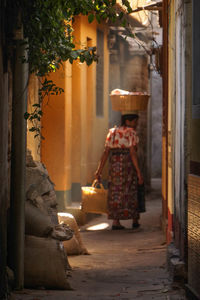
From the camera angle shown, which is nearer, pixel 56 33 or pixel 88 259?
pixel 56 33

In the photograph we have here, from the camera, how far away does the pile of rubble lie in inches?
203

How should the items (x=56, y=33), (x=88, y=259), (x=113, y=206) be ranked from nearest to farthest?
(x=56, y=33) → (x=88, y=259) → (x=113, y=206)

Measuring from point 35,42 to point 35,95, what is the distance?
2.80m

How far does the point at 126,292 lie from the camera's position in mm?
5355

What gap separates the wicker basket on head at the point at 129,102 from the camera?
406 inches

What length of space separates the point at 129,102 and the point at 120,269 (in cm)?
430

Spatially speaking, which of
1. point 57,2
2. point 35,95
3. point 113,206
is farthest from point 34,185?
point 113,206

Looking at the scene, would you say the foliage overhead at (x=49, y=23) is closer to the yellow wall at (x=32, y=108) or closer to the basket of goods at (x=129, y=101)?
the yellow wall at (x=32, y=108)

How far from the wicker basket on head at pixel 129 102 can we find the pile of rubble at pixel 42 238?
13.7 feet

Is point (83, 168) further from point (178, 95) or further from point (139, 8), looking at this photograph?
point (178, 95)

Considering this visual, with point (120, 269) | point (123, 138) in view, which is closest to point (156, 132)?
point (123, 138)

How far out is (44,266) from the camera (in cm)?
514

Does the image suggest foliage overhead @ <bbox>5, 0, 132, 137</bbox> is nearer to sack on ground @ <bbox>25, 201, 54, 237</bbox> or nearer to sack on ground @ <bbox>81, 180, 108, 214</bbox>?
→ sack on ground @ <bbox>25, 201, 54, 237</bbox>

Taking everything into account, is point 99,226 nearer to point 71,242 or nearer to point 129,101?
point 129,101
